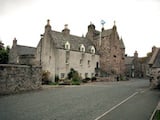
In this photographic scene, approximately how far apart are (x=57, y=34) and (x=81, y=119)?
38.5 m

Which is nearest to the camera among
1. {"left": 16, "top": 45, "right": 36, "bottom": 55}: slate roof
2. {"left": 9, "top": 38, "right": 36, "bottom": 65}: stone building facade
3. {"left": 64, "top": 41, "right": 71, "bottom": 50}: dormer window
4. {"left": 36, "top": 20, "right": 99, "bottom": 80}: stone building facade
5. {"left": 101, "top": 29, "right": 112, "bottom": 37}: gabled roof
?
{"left": 36, "top": 20, "right": 99, "bottom": 80}: stone building facade

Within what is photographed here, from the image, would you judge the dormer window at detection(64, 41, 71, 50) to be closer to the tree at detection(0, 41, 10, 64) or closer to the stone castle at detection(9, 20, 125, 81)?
the stone castle at detection(9, 20, 125, 81)

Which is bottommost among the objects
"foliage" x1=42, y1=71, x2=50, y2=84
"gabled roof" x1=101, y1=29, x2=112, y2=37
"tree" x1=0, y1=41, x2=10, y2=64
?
"foliage" x1=42, y1=71, x2=50, y2=84

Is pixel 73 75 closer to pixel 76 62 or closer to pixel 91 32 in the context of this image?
pixel 76 62

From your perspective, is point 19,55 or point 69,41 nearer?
point 69,41

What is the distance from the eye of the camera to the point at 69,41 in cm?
5112

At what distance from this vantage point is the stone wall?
24.2 m

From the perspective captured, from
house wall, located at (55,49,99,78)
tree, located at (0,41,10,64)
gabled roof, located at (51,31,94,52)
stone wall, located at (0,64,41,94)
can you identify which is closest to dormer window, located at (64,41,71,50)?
gabled roof, located at (51,31,94,52)

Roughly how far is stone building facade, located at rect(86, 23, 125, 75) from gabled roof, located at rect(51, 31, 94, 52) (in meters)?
3.48

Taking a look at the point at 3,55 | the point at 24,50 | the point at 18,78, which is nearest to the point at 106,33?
the point at 24,50

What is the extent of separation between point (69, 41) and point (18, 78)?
26026 millimetres

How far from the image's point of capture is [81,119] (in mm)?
11797

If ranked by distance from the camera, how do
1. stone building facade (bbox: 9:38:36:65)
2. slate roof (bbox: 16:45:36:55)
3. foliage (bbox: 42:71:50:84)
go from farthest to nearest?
slate roof (bbox: 16:45:36:55) < stone building facade (bbox: 9:38:36:65) < foliage (bbox: 42:71:50:84)

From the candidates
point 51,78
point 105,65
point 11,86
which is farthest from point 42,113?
point 105,65
